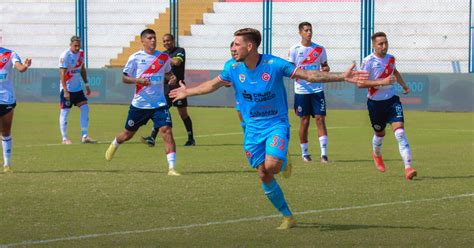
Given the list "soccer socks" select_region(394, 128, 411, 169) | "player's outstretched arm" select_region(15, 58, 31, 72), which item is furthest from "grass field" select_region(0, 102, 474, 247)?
"player's outstretched arm" select_region(15, 58, 31, 72)

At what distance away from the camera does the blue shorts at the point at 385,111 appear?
14.7 metres

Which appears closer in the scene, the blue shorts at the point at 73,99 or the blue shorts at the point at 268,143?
the blue shorts at the point at 268,143

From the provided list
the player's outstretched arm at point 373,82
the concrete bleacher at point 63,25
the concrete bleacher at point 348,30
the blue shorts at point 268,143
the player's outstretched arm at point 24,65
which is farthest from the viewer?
the concrete bleacher at point 63,25

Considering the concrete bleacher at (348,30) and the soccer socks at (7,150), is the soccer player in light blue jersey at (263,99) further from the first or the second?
the concrete bleacher at (348,30)

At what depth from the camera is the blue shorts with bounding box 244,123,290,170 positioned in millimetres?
10047

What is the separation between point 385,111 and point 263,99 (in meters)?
4.94

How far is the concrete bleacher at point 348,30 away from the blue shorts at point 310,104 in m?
17.7

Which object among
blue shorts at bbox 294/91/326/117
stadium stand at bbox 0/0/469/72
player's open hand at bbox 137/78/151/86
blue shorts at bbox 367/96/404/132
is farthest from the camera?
stadium stand at bbox 0/0/469/72

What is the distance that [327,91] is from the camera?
32.3 meters

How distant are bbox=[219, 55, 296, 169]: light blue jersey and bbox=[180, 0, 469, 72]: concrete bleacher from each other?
80.9 feet

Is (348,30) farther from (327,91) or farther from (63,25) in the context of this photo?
(63,25)

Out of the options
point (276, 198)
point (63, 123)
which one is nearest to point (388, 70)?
point (276, 198)

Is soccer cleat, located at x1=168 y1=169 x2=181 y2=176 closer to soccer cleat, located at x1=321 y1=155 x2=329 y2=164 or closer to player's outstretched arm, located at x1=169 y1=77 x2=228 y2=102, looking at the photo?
soccer cleat, located at x1=321 y1=155 x2=329 y2=164

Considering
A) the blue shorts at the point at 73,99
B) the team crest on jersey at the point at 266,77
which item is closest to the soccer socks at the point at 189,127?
the blue shorts at the point at 73,99
